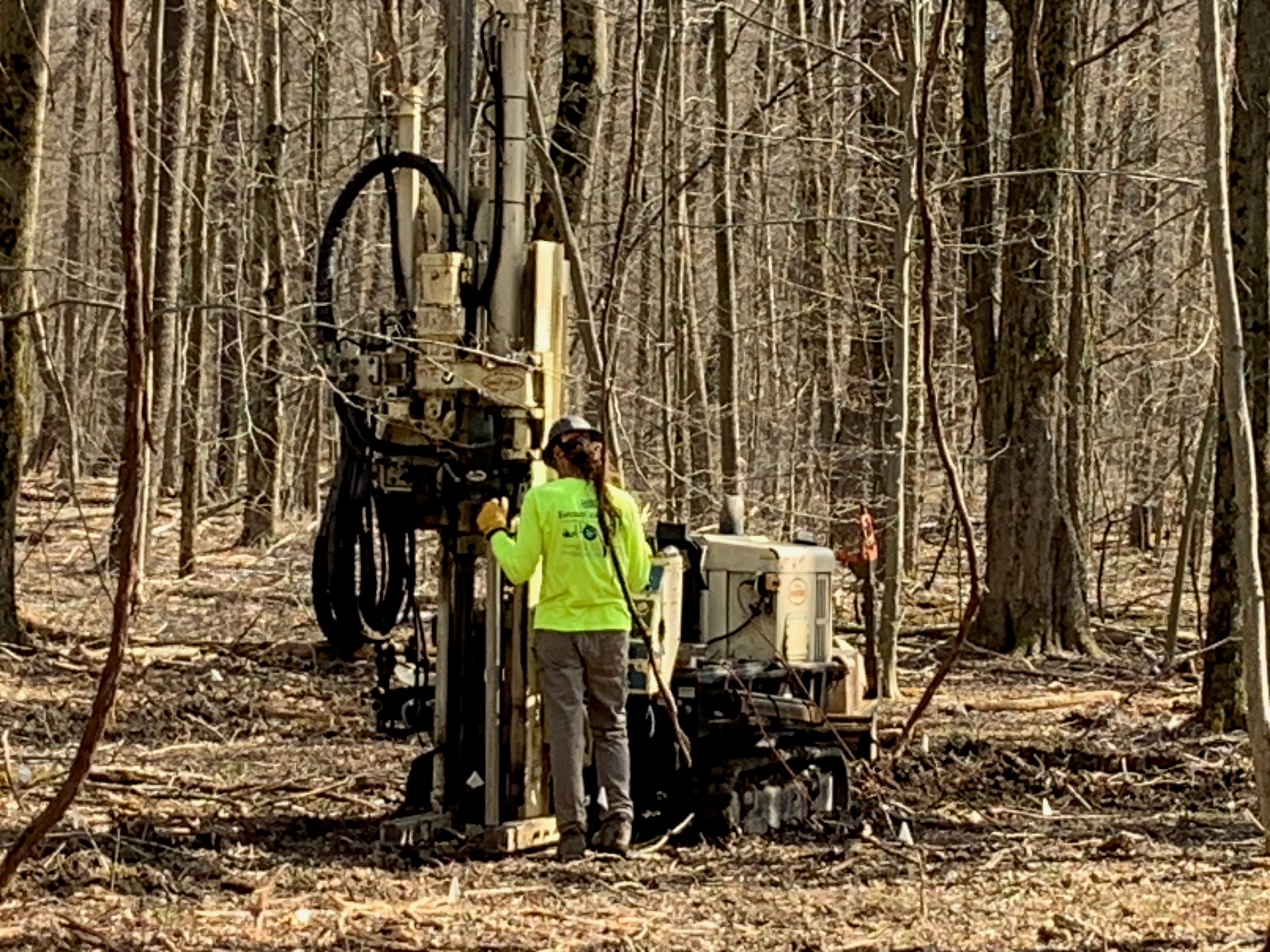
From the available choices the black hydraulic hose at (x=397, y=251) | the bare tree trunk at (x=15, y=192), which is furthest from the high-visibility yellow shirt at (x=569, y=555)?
the bare tree trunk at (x=15, y=192)

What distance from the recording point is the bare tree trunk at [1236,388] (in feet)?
21.8

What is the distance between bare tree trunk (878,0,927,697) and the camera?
12898mm


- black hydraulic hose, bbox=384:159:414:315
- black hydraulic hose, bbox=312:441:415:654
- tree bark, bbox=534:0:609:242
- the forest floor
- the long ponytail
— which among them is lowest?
the forest floor

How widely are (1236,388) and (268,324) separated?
49.3 feet

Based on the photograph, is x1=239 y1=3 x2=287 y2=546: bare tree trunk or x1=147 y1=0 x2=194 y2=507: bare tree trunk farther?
x1=239 y1=3 x2=287 y2=546: bare tree trunk

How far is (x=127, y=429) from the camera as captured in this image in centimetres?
540

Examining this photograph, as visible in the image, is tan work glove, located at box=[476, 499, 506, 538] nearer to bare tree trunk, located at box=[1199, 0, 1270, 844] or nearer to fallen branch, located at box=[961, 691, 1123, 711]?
bare tree trunk, located at box=[1199, 0, 1270, 844]

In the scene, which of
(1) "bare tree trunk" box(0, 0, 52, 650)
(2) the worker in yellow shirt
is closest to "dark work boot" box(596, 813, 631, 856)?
(2) the worker in yellow shirt

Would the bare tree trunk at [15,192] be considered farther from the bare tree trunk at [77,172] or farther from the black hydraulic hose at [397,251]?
the bare tree trunk at [77,172]

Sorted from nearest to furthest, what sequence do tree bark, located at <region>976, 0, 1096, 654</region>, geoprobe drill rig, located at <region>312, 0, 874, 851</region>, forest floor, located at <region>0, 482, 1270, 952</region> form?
forest floor, located at <region>0, 482, 1270, 952</region>, geoprobe drill rig, located at <region>312, 0, 874, 851</region>, tree bark, located at <region>976, 0, 1096, 654</region>

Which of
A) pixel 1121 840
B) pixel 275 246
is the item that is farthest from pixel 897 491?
pixel 275 246

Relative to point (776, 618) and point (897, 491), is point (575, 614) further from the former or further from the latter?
point (897, 491)

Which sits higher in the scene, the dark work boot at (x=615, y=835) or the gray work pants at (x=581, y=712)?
the gray work pants at (x=581, y=712)

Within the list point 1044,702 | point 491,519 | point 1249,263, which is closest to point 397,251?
point 491,519
